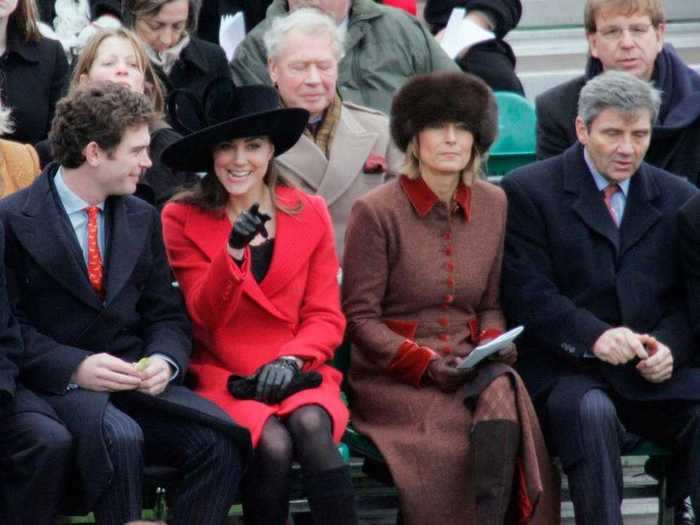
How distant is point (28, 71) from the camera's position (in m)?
7.79

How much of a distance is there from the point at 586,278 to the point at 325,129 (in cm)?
120

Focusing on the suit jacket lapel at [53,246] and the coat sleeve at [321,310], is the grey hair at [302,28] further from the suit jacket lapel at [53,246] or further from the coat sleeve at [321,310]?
the suit jacket lapel at [53,246]

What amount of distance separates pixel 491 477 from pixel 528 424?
0.74 ft

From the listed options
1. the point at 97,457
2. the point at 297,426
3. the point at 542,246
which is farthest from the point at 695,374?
the point at 97,457

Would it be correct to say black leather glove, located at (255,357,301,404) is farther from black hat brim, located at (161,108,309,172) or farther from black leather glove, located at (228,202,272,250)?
black hat brim, located at (161,108,309,172)

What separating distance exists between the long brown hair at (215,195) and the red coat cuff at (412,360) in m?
0.59

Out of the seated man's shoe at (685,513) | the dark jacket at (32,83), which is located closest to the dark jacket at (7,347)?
the dark jacket at (32,83)

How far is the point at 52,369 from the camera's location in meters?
6.31

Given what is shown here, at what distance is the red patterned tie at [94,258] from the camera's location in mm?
6520

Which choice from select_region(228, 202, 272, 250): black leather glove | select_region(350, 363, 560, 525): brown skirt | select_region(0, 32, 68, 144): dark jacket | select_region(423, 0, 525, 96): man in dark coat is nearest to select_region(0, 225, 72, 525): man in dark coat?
select_region(228, 202, 272, 250): black leather glove

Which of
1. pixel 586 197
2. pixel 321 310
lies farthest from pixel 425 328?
pixel 586 197

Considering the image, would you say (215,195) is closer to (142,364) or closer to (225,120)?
(225,120)

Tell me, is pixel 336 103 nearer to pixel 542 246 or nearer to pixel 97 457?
pixel 542 246

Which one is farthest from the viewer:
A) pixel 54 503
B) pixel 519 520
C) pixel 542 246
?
pixel 542 246
